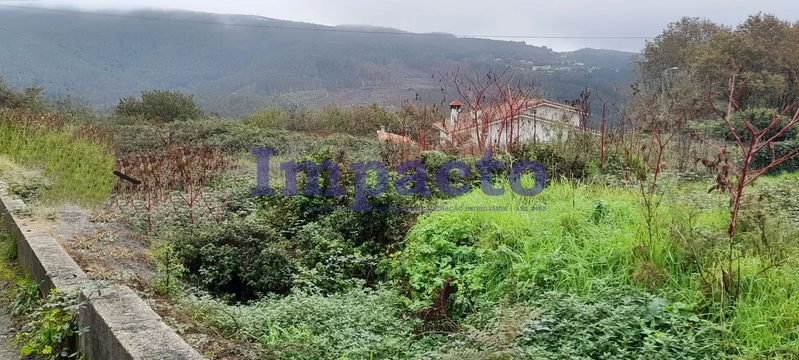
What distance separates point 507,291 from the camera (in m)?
3.38

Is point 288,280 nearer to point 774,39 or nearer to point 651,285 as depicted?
point 651,285

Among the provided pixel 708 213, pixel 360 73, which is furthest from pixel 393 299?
pixel 360 73

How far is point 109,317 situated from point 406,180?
12.4 ft

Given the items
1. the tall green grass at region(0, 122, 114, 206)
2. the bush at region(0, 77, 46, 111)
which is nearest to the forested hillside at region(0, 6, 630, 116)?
the bush at region(0, 77, 46, 111)

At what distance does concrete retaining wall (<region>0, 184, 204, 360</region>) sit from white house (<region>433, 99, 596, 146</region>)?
5931 mm

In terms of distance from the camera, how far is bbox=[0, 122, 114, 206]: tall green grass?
20.6 feet

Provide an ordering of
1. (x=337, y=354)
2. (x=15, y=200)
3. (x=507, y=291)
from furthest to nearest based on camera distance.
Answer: (x=15, y=200) → (x=507, y=291) → (x=337, y=354)

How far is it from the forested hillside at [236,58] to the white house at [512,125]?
26.6 m

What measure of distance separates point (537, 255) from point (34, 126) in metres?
9.77

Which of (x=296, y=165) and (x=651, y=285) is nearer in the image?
(x=651, y=285)

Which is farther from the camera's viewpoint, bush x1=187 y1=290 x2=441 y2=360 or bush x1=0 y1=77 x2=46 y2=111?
bush x1=0 y1=77 x2=46 y2=111

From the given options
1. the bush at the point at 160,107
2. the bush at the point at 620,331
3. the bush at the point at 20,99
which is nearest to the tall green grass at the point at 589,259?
the bush at the point at 620,331

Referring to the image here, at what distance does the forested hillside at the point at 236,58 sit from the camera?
4556cm

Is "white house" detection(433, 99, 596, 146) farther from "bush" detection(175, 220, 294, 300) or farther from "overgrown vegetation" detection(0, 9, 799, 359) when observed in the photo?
"bush" detection(175, 220, 294, 300)
